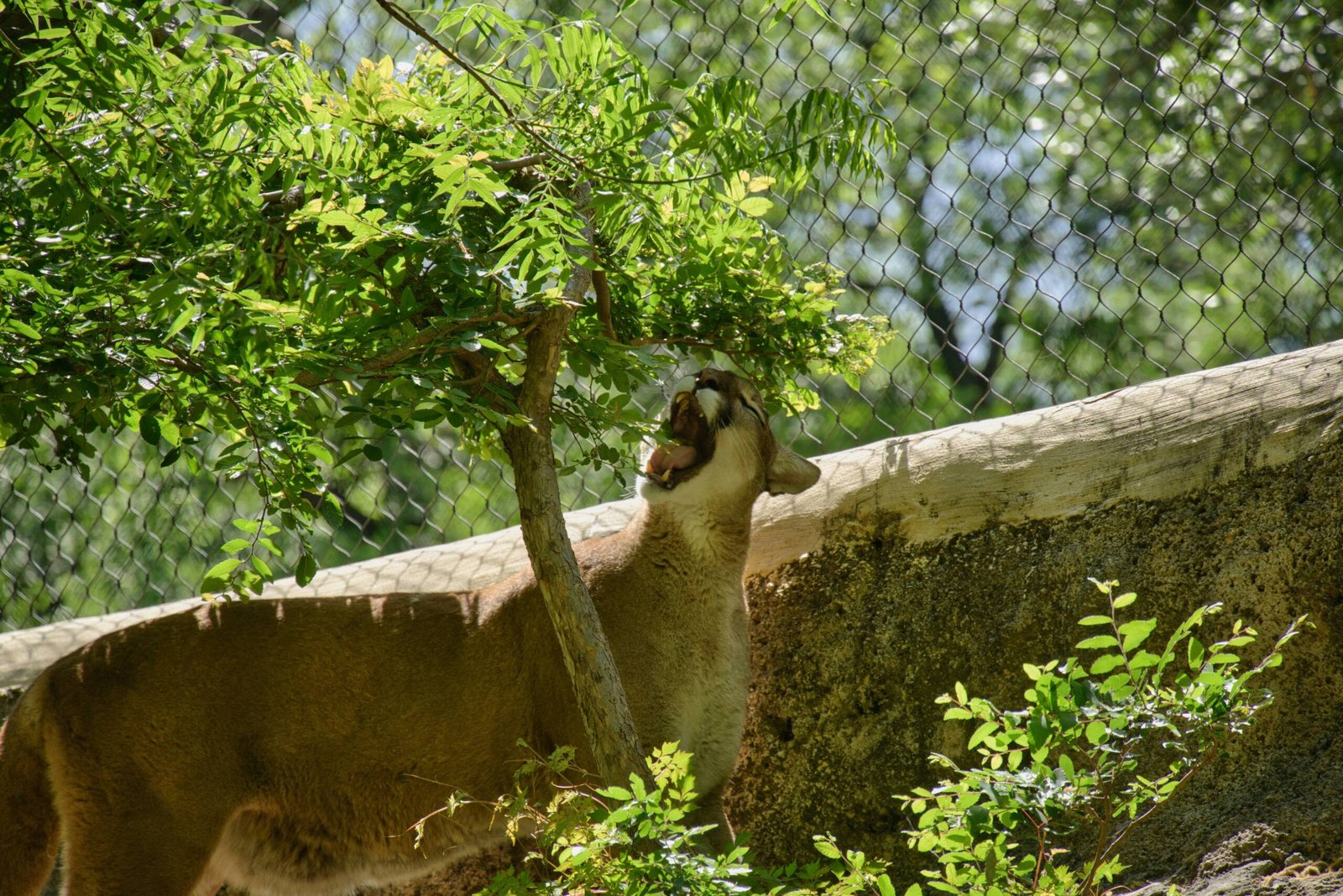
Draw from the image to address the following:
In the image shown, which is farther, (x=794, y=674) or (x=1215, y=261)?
(x=1215, y=261)

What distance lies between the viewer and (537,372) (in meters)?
3.17

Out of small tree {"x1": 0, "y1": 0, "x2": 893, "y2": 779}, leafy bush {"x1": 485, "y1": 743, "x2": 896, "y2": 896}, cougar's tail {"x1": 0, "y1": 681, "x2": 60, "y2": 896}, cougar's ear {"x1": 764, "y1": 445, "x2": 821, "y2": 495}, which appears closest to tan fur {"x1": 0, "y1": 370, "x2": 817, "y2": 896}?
cougar's tail {"x1": 0, "y1": 681, "x2": 60, "y2": 896}

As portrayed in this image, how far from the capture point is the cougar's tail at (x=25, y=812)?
3803mm

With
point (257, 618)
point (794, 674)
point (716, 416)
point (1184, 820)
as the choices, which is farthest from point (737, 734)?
point (257, 618)

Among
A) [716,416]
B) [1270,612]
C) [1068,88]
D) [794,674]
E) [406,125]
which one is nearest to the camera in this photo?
[406,125]

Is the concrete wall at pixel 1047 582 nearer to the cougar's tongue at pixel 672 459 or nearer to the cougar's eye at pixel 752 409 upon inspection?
the cougar's eye at pixel 752 409

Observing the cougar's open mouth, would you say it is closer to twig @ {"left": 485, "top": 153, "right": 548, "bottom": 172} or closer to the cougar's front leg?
the cougar's front leg

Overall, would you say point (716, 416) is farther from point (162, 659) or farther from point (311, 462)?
point (162, 659)

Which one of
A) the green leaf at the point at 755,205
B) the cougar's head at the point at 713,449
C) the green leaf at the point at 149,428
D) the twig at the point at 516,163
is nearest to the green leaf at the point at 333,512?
the green leaf at the point at 149,428

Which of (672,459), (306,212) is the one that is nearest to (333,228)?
(306,212)

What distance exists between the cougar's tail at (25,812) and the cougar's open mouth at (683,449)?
200 centimetres

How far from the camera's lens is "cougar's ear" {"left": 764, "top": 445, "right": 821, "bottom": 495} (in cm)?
419

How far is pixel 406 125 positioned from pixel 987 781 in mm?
1963

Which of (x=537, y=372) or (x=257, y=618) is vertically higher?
(x=537, y=372)
